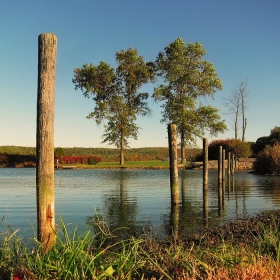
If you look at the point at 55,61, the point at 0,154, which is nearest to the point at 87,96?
the point at 0,154

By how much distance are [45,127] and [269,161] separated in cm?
2913

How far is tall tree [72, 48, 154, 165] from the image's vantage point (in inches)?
1748

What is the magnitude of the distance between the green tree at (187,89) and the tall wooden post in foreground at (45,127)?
3612 cm

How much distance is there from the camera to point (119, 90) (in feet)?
152

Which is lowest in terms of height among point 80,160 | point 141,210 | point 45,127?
point 141,210

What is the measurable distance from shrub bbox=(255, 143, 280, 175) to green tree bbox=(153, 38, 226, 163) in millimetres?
9672

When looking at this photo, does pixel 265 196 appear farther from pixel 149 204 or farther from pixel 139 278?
pixel 139 278

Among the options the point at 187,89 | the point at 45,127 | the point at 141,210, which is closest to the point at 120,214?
A: the point at 141,210

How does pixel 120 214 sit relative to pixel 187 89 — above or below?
below

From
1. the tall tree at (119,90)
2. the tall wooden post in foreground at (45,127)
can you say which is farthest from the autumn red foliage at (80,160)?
the tall wooden post in foreground at (45,127)

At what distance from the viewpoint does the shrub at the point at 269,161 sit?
30.8 meters

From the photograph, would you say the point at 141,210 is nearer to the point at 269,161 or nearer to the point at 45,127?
the point at 45,127

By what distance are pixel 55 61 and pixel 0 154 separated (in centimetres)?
4650

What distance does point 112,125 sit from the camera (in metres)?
44.2
